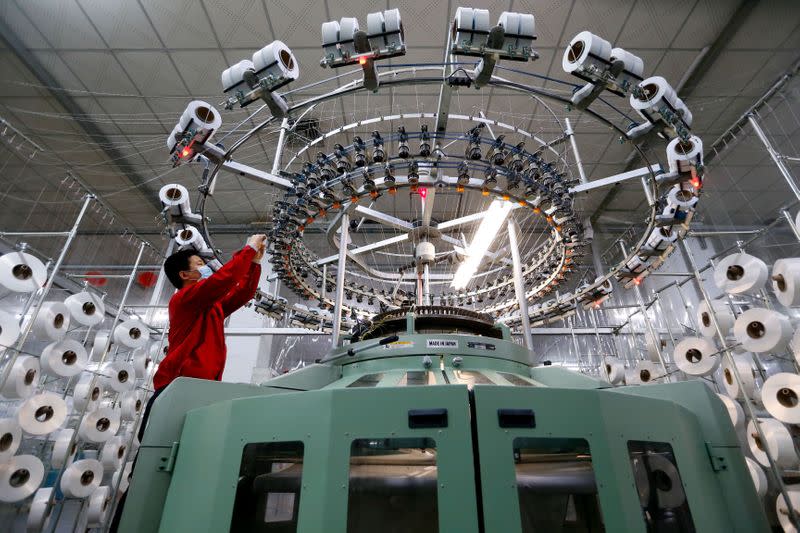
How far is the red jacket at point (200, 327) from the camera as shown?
2809mm

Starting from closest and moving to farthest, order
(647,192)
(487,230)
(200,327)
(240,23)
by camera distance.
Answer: (200,327) < (647,192) < (487,230) < (240,23)

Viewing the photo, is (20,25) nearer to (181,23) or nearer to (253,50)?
(181,23)

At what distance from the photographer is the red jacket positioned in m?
2.81

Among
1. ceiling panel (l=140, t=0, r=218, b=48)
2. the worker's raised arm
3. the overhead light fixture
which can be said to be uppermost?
ceiling panel (l=140, t=0, r=218, b=48)

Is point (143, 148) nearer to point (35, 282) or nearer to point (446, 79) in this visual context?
point (35, 282)

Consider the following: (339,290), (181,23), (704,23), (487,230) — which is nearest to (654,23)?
(704,23)

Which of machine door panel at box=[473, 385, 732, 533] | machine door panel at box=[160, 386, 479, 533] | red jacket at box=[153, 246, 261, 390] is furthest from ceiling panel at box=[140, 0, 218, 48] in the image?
machine door panel at box=[473, 385, 732, 533]

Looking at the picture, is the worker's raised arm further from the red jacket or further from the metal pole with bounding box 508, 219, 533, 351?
the metal pole with bounding box 508, 219, 533, 351

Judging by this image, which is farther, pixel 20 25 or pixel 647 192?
pixel 20 25

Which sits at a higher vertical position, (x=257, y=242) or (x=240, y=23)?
(x=240, y=23)

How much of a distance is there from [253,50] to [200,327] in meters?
5.43

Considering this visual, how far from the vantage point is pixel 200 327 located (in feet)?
9.77

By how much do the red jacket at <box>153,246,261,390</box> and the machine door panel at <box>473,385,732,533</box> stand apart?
1.95 m

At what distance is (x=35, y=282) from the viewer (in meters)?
5.20
